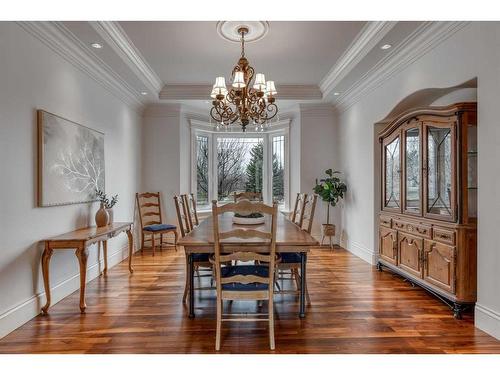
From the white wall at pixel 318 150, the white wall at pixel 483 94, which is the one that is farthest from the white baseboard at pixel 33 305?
the white wall at pixel 318 150

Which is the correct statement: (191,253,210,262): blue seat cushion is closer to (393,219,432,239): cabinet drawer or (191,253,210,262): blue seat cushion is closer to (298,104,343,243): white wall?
(393,219,432,239): cabinet drawer

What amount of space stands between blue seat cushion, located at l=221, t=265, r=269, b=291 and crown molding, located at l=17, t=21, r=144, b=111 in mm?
2663

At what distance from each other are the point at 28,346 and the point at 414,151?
156 inches

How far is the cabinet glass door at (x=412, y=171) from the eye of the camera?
147 inches

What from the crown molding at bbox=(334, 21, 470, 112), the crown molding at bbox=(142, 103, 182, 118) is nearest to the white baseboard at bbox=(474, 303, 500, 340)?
the crown molding at bbox=(334, 21, 470, 112)

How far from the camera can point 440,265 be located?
324 centimetres

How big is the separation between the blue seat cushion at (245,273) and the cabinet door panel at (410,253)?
1842 millimetres

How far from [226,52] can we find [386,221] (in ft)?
9.82

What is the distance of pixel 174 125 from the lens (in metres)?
6.67

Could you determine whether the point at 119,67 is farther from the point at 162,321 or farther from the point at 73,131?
the point at 162,321

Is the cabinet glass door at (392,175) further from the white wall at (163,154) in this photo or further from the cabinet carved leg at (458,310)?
the white wall at (163,154)

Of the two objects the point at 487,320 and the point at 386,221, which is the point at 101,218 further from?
the point at 487,320

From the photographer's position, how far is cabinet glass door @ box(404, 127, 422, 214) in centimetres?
373

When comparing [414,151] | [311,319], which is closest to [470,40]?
[414,151]
